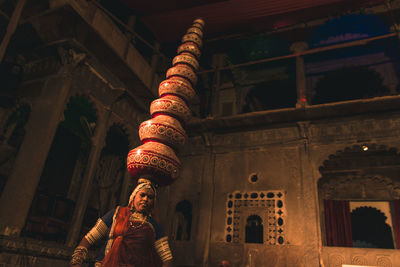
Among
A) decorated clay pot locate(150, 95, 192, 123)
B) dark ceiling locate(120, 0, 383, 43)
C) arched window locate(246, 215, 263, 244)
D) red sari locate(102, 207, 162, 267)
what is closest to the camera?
red sari locate(102, 207, 162, 267)

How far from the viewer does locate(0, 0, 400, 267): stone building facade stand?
638 centimetres

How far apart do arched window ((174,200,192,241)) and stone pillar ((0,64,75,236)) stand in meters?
4.77

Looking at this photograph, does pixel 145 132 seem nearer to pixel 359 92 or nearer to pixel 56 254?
pixel 56 254

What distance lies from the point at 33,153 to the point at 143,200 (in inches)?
169

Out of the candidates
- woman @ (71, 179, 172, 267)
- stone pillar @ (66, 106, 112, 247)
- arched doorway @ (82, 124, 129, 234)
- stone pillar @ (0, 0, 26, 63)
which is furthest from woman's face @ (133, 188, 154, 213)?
arched doorway @ (82, 124, 129, 234)

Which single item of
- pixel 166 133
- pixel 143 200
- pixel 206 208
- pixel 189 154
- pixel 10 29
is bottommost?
pixel 143 200

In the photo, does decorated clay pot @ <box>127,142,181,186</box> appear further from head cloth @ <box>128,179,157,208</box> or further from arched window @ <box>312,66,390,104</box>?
arched window @ <box>312,66,390,104</box>

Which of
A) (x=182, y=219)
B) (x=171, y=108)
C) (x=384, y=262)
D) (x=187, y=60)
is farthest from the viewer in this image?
(x=182, y=219)

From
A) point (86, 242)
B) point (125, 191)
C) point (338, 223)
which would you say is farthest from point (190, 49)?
point (338, 223)

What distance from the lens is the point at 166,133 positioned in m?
2.92

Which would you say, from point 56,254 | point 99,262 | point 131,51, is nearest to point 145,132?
point 99,262

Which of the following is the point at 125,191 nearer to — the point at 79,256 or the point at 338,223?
the point at 79,256

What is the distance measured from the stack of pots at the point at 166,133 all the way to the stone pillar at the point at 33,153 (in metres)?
3.75

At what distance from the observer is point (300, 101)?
847cm
